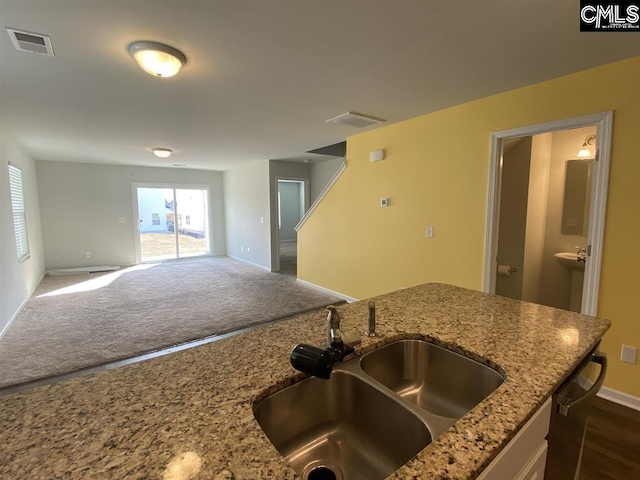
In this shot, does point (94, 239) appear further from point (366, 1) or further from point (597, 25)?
point (597, 25)

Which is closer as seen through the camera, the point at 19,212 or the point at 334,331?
the point at 334,331

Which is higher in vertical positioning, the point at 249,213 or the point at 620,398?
the point at 249,213

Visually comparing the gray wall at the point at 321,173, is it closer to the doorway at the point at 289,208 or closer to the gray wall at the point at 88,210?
the doorway at the point at 289,208

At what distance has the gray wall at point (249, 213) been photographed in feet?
22.2

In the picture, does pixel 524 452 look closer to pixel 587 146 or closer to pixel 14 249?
pixel 587 146

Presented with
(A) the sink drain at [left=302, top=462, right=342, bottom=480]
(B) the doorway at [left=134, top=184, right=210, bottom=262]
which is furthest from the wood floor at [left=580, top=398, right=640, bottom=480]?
(B) the doorway at [left=134, top=184, right=210, bottom=262]

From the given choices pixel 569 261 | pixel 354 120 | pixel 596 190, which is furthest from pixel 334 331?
pixel 569 261

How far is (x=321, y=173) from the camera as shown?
24.3 ft

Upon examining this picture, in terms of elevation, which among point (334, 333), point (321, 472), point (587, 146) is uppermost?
point (587, 146)

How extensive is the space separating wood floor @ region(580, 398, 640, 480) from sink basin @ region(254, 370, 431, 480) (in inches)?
59.4

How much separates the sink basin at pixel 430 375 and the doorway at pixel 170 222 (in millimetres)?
7793

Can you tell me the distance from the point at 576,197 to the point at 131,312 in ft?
18.8

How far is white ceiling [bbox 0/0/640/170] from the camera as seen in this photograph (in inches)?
63.4

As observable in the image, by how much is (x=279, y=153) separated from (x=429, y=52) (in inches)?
160
